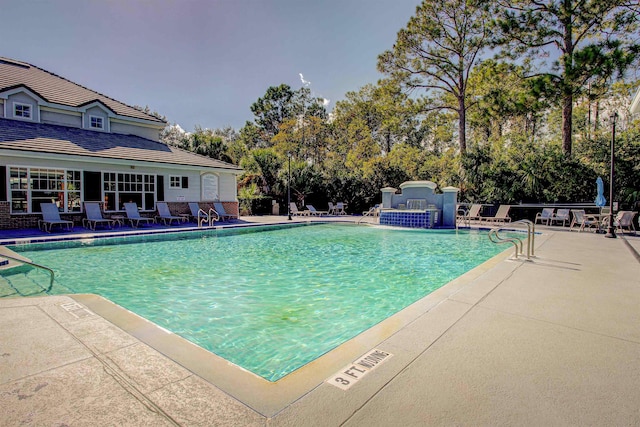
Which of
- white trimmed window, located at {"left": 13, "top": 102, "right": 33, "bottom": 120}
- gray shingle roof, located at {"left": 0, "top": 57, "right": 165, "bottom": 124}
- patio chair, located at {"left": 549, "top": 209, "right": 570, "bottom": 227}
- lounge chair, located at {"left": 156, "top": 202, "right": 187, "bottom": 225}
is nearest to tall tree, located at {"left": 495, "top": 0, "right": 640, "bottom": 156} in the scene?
patio chair, located at {"left": 549, "top": 209, "right": 570, "bottom": 227}

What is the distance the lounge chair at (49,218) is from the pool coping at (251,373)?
10554 mm

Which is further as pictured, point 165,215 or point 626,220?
point 165,215

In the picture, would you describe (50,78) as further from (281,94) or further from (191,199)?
(281,94)

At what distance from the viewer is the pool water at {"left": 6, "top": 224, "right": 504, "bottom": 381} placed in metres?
4.31

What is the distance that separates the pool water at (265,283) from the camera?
4312 millimetres

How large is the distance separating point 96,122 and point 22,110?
2917mm

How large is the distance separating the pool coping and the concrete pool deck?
0.03m

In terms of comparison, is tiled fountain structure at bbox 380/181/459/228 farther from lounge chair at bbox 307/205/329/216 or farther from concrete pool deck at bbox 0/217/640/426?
concrete pool deck at bbox 0/217/640/426

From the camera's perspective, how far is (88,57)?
19234 millimetres

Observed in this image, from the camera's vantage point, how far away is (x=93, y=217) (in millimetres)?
14070

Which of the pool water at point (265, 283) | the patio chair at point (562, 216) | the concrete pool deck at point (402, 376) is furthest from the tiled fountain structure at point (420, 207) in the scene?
the concrete pool deck at point (402, 376)

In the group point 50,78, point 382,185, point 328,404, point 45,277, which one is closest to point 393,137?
point 382,185

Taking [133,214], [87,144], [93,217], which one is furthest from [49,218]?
[87,144]

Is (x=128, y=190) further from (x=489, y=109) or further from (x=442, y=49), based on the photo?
(x=442, y=49)
